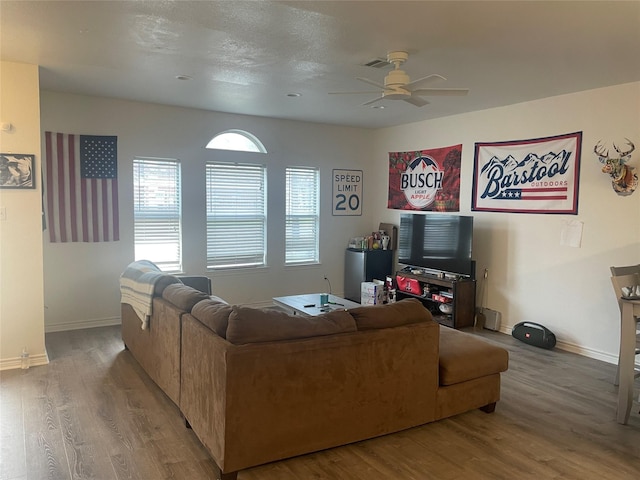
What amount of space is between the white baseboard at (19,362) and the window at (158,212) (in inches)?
68.2

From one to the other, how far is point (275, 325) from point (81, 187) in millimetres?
3840

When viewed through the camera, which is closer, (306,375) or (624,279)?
(306,375)

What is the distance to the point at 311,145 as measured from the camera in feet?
22.7

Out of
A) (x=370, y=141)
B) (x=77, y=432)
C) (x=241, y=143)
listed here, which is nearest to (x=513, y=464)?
(x=77, y=432)

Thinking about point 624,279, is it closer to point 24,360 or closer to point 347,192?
point 347,192

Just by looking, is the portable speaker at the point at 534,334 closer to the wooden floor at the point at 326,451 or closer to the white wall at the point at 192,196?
the wooden floor at the point at 326,451

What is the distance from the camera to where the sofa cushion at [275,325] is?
2509 millimetres

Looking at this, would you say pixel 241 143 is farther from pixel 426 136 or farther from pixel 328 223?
pixel 426 136

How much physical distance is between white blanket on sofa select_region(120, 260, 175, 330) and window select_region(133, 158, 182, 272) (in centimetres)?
130

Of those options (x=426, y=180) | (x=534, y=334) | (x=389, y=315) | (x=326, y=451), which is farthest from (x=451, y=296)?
(x=326, y=451)

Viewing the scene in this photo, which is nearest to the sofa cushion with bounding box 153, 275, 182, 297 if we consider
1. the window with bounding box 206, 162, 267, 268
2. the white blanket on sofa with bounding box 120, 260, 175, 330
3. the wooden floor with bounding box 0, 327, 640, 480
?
the white blanket on sofa with bounding box 120, 260, 175, 330

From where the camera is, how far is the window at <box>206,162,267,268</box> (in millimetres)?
6266

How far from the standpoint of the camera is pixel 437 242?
591 cm

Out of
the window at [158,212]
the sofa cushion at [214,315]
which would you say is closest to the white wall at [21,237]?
the window at [158,212]
